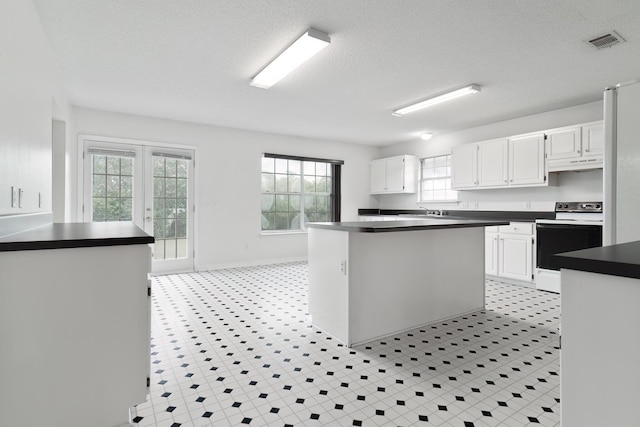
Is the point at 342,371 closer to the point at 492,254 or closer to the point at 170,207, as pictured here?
the point at 492,254

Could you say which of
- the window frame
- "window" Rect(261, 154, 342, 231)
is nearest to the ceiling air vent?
the window frame

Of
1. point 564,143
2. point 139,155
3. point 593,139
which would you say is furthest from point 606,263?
point 139,155

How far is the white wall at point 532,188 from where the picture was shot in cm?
469

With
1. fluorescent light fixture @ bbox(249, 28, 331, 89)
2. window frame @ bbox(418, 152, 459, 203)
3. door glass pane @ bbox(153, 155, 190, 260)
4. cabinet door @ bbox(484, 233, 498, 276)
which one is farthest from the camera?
window frame @ bbox(418, 152, 459, 203)

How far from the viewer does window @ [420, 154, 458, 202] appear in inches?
266

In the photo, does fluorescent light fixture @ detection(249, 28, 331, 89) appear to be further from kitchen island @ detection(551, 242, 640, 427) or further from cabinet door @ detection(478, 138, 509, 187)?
cabinet door @ detection(478, 138, 509, 187)

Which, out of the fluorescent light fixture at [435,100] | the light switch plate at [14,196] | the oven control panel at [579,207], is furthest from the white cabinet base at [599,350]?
the oven control panel at [579,207]

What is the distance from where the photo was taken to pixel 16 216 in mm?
1974

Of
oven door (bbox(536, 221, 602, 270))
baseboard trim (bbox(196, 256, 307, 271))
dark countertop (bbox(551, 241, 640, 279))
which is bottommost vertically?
baseboard trim (bbox(196, 256, 307, 271))

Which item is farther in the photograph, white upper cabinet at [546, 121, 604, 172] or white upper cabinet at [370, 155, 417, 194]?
white upper cabinet at [370, 155, 417, 194]

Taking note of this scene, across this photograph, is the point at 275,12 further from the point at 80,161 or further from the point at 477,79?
the point at 80,161

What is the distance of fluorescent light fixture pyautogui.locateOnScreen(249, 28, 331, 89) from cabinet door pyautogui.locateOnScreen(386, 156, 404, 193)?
415 cm

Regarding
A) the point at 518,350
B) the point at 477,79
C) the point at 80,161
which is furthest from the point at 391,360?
the point at 80,161

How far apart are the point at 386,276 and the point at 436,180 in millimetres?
4656
